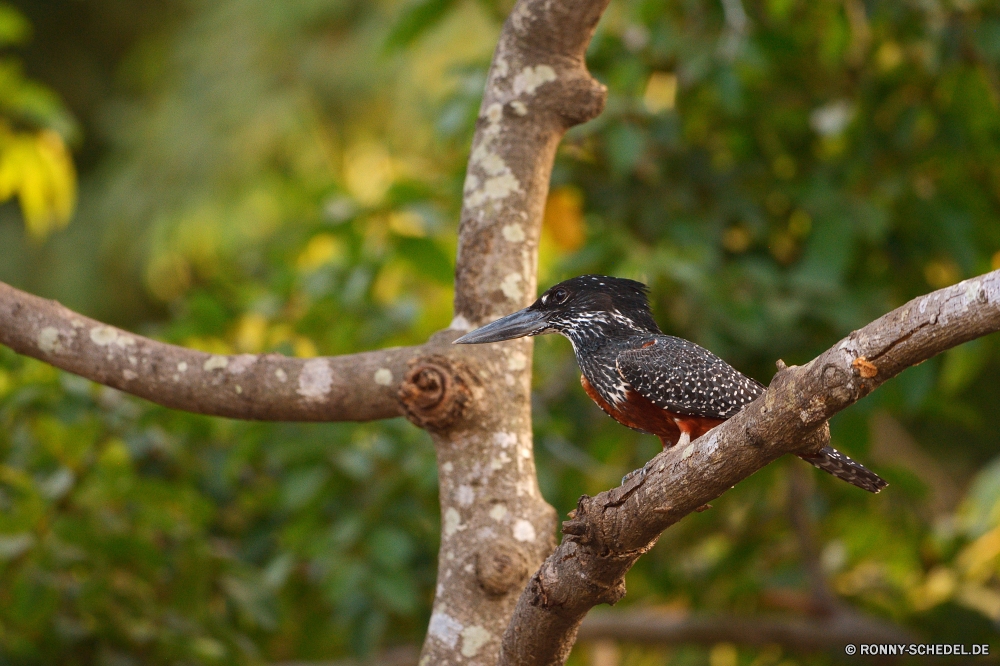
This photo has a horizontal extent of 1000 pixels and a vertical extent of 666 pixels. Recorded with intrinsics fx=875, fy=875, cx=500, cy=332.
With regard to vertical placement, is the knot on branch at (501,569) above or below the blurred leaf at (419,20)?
below

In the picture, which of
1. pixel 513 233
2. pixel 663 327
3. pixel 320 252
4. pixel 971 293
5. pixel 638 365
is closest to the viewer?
pixel 971 293

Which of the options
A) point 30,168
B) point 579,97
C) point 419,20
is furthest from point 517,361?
point 30,168

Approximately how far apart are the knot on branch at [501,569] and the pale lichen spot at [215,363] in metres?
0.73

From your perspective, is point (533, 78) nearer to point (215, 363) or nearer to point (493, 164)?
point (493, 164)

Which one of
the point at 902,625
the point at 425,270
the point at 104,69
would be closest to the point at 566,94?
the point at 425,270

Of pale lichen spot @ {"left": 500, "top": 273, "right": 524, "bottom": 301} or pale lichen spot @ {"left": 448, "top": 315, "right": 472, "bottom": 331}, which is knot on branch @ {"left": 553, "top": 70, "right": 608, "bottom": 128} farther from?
pale lichen spot @ {"left": 448, "top": 315, "right": 472, "bottom": 331}

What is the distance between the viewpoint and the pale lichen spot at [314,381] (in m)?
2.00

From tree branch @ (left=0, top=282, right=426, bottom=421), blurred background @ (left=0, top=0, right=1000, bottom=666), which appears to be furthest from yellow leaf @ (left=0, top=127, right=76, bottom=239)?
tree branch @ (left=0, top=282, right=426, bottom=421)

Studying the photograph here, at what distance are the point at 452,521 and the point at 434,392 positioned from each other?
1.03 feet

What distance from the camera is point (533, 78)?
6.97ft

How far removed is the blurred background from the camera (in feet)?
10.0

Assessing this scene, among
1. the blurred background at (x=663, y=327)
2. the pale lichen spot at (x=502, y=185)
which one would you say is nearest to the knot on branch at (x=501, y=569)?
the pale lichen spot at (x=502, y=185)

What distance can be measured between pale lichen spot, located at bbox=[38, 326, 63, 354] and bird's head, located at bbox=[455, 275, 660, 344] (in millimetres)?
970

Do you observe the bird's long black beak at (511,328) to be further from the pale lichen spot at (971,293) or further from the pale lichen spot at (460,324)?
the pale lichen spot at (971,293)
